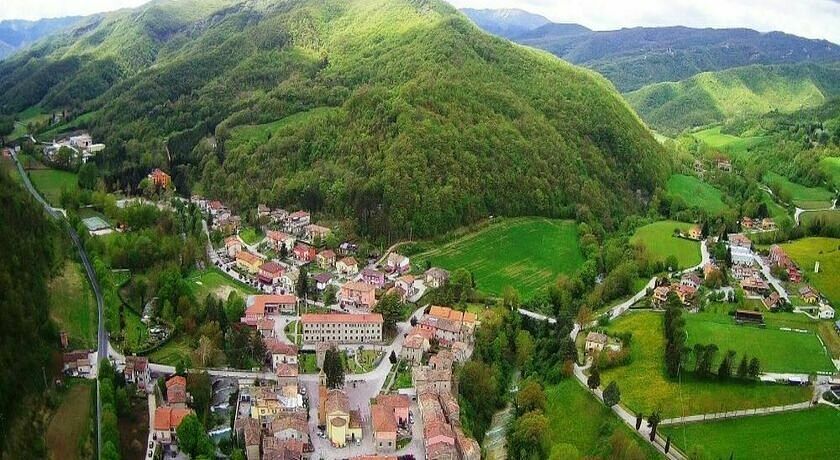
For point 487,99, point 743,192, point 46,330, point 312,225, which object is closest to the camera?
point 46,330

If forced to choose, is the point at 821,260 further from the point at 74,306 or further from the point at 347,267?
the point at 74,306

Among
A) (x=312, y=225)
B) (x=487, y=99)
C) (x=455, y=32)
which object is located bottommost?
(x=312, y=225)

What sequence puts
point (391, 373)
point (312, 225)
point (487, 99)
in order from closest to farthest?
point (391, 373) → point (312, 225) → point (487, 99)

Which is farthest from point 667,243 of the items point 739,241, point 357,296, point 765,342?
point 357,296

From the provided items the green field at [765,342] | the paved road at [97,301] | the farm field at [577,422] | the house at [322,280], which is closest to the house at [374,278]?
the house at [322,280]

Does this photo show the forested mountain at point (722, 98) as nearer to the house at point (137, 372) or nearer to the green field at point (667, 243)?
the green field at point (667, 243)

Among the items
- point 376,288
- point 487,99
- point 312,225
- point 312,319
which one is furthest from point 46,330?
point 487,99

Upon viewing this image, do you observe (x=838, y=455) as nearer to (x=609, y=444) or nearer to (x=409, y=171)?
(x=609, y=444)
